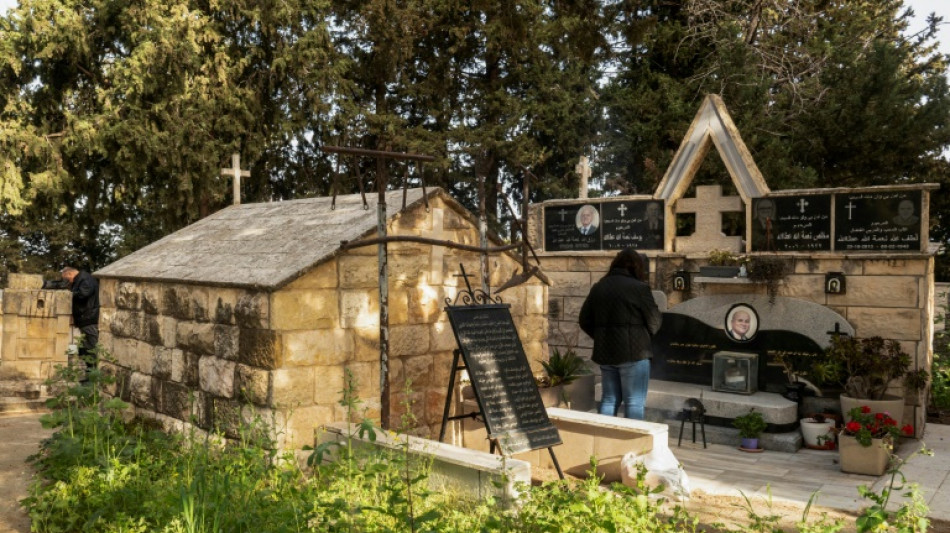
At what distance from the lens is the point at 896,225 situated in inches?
320

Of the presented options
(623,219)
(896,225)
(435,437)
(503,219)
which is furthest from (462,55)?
(435,437)

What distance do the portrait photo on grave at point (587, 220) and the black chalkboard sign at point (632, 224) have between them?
0.37 ft

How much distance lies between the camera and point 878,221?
8.22 metres

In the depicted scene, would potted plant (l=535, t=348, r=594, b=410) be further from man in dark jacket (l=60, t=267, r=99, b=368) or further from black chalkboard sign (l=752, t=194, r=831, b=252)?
man in dark jacket (l=60, t=267, r=99, b=368)

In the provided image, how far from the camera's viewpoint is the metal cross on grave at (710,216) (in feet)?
31.2

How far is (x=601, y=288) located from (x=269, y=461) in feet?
9.85

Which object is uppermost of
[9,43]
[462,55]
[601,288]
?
[462,55]

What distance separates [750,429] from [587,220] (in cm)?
390

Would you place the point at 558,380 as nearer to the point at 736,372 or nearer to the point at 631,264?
the point at 631,264

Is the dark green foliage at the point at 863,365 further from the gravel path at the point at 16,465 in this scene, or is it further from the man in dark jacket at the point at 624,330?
the gravel path at the point at 16,465

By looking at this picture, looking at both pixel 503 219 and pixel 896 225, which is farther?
pixel 503 219

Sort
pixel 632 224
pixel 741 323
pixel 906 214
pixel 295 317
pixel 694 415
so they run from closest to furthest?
pixel 295 317
pixel 694 415
pixel 906 214
pixel 741 323
pixel 632 224

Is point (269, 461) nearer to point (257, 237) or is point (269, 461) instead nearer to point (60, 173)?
point (257, 237)

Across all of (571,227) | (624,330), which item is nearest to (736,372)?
(624,330)
